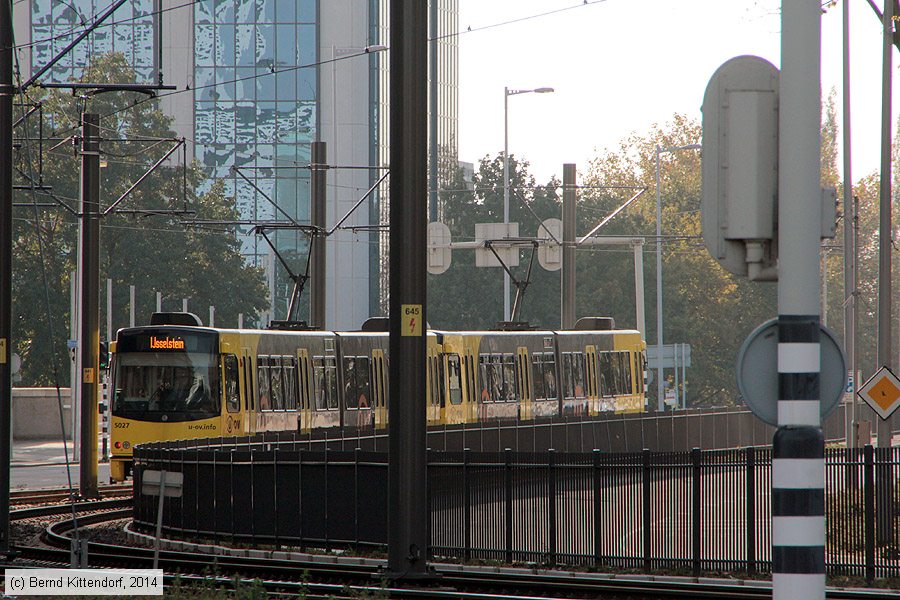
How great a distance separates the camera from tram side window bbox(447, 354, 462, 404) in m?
34.7

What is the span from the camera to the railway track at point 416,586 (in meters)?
13.8

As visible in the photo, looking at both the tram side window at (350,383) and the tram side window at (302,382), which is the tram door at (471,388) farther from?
the tram side window at (302,382)

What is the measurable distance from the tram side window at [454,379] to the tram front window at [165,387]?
8.06 meters

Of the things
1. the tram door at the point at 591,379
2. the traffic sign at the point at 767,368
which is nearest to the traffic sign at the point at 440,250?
the tram door at the point at 591,379

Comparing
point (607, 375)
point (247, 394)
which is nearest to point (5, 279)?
point (247, 394)

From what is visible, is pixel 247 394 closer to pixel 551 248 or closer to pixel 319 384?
pixel 319 384

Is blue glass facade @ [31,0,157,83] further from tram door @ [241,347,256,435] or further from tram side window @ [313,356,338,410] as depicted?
tram door @ [241,347,256,435]

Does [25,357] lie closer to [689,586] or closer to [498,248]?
[498,248]

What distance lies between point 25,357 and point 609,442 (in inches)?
1280

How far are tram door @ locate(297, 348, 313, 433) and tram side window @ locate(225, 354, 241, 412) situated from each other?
2228mm

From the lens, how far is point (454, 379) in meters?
35.0

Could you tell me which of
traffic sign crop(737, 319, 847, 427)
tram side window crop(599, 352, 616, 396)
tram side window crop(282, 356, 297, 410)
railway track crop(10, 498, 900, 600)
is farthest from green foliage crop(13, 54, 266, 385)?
traffic sign crop(737, 319, 847, 427)

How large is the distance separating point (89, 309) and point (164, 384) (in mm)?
1968

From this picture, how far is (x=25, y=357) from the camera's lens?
194 ft
